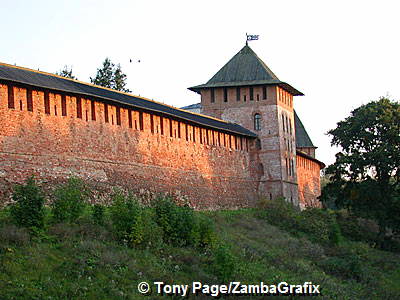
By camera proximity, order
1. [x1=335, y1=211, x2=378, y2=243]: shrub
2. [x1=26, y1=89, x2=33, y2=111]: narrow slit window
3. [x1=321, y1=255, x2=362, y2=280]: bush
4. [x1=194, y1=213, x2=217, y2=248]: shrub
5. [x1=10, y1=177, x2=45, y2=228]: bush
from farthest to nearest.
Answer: [x1=335, y1=211, x2=378, y2=243]: shrub, [x1=321, y1=255, x2=362, y2=280]: bush, [x1=26, y1=89, x2=33, y2=111]: narrow slit window, [x1=194, y1=213, x2=217, y2=248]: shrub, [x1=10, y1=177, x2=45, y2=228]: bush

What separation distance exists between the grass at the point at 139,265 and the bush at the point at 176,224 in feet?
1.26

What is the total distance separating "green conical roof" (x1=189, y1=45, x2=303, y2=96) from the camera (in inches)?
1470

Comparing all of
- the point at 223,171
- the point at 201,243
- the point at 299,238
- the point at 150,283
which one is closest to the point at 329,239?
the point at 299,238

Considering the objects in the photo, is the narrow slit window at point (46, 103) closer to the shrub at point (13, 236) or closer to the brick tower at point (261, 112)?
the shrub at point (13, 236)

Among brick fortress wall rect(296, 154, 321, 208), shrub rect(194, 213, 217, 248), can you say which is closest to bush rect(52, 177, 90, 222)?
shrub rect(194, 213, 217, 248)

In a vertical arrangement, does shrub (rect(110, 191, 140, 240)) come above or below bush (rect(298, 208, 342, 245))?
above

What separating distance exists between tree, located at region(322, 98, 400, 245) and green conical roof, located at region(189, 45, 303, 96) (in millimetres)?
4371

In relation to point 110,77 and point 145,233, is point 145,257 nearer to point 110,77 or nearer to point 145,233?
point 145,233

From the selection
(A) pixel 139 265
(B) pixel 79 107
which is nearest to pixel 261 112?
(B) pixel 79 107

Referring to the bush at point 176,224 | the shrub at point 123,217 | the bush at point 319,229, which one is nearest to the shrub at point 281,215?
the bush at point 319,229

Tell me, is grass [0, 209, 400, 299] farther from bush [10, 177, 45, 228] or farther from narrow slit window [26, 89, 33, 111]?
narrow slit window [26, 89, 33, 111]

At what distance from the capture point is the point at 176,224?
2038cm

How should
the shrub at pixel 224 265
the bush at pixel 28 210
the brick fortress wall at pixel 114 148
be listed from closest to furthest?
the bush at pixel 28 210, the shrub at pixel 224 265, the brick fortress wall at pixel 114 148

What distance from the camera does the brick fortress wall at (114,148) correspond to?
21.1 meters
